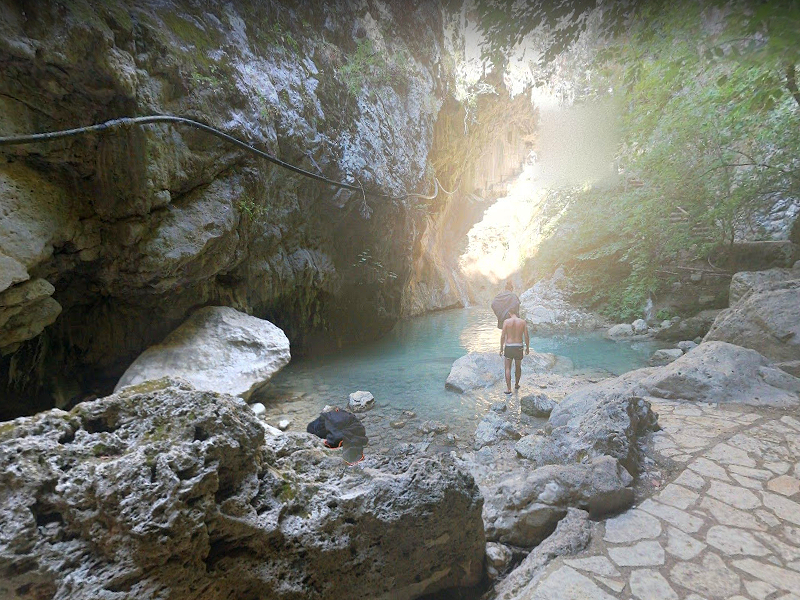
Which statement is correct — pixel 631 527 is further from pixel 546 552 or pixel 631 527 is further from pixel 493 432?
pixel 493 432

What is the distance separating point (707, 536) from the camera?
2051 millimetres

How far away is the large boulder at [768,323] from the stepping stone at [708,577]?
4.99m

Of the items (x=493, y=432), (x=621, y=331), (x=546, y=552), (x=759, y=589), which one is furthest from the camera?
(x=621, y=331)

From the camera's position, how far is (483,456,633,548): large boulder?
7.50 feet

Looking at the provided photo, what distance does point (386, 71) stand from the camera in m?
9.58

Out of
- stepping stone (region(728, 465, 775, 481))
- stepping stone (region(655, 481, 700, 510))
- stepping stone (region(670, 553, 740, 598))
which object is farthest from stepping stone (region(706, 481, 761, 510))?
stepping stone (region(670, 553, 740, 598))

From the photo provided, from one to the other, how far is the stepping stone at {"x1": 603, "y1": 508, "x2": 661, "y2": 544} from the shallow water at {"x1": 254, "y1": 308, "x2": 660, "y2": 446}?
253 centimetres

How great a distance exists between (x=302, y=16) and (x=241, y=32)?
2.10 m

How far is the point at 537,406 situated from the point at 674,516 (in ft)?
10.1

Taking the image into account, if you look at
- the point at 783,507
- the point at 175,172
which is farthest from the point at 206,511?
the point at 175,172

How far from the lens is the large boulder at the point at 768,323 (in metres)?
4.96

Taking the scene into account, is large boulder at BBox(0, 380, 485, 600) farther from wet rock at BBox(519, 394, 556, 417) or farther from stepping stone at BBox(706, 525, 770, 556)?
wet rock at BBox(519, 394, 556, 417)

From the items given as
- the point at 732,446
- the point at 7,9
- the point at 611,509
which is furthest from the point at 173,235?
the point at 732,446

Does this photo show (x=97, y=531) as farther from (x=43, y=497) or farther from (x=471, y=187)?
(x=471, y=187)
